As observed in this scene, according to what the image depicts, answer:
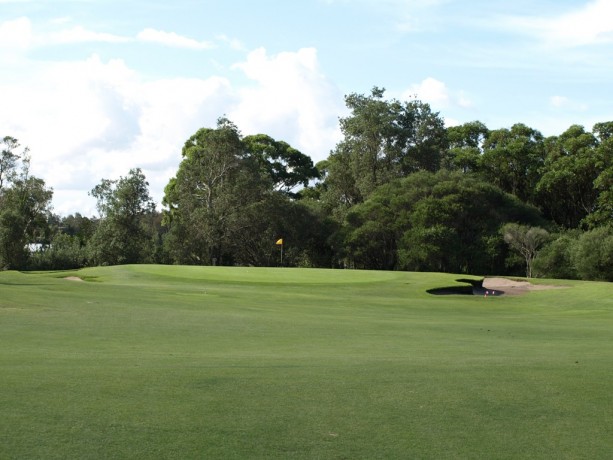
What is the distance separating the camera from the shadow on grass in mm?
38616

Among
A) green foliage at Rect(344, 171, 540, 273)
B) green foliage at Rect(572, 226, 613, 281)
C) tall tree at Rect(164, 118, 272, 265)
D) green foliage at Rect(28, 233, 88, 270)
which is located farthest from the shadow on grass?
green foliage at Rect(28, 233, 88, 270)

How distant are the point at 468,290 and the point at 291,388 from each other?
3186 cm

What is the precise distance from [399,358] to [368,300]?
20.2 m

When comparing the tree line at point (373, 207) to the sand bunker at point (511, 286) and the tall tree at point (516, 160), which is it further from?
the sand bunker at point (511, 286)

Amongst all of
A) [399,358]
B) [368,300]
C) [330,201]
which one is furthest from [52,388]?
[330,201]

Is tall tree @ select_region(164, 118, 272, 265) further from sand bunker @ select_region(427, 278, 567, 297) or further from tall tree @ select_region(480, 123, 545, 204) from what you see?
sand bunker @ select_region(427, 278, 567, 297)

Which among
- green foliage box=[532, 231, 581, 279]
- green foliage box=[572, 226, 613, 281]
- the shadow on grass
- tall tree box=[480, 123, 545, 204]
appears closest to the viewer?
the shadow on grass

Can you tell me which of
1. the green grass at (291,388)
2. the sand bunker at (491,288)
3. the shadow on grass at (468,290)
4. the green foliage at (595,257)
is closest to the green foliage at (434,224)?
the green foliage at (595,257)

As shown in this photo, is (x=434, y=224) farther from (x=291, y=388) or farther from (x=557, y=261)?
(x=291, y=388)

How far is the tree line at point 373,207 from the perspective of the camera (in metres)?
64.7

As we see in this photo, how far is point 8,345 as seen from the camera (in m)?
12.4

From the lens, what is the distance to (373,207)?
225 feet

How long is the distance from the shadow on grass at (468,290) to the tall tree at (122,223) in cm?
3894

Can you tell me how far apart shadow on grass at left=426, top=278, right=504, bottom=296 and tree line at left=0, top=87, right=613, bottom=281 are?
1843cm
